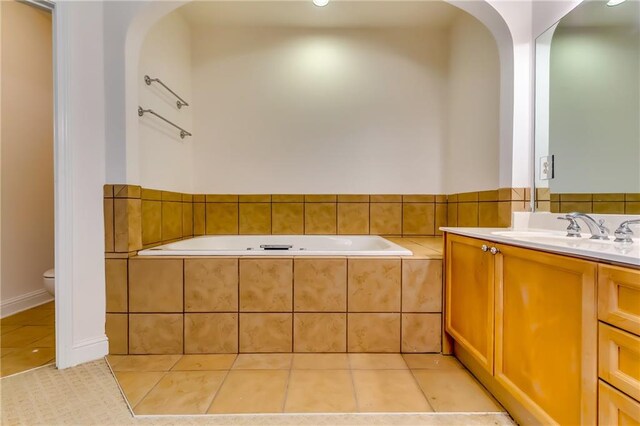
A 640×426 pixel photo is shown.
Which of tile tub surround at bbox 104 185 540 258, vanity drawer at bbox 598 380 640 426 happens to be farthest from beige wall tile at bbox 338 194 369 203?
vanity drawer at bbox 598 380 640 426

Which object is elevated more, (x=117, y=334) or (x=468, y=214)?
(x=468, y=214)

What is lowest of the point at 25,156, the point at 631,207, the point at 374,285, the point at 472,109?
the point at 374,285

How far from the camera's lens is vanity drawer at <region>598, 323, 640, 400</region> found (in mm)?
713

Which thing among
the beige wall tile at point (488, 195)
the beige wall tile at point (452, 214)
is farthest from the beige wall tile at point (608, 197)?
the beige wall tile at point (452, 214)

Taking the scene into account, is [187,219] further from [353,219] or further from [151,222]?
[353,219]

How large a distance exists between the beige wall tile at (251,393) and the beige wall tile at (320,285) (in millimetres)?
364

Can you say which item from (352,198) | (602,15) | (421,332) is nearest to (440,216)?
(352,198)

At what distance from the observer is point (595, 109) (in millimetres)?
1402

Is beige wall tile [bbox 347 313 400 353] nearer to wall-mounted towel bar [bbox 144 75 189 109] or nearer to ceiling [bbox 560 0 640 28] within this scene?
ceiling [bbox 560 0 640 28]

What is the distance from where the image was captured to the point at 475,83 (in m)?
2.21

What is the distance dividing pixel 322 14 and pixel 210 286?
227 cm

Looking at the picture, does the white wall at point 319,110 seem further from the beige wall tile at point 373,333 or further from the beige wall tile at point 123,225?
the beige wall tile at point 373,333

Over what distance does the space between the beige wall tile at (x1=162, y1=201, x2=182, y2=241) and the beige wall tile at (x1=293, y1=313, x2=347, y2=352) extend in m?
1.21

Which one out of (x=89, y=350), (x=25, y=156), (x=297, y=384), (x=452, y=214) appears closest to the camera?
(x=297, y=384)
